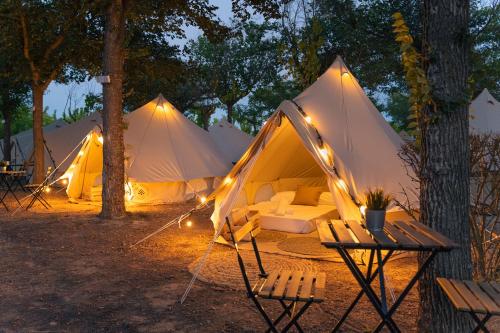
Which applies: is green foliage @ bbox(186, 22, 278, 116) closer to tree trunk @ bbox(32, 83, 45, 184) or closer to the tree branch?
tree trunk @ bbox(32, 83, 45, 184)

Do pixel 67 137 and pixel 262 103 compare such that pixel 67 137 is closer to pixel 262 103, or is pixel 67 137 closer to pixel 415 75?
pixel 415 75

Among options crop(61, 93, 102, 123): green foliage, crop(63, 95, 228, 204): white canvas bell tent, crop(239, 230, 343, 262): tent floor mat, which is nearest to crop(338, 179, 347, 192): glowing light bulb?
crop(239, 230, 343, 262): tent floor mat

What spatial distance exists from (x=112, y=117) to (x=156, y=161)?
2.55 meters

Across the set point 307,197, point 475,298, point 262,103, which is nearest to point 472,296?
point 475,298

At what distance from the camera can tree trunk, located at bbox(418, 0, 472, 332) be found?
319 centimetres

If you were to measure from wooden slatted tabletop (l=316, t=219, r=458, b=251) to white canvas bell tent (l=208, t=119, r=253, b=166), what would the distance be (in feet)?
47.8

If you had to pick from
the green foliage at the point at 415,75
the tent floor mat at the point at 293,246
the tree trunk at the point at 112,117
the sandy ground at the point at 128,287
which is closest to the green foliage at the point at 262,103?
the tree trunk at the point at 112,117

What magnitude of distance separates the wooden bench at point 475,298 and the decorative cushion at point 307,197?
5.45 meters

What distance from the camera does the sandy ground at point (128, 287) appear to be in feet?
13.1

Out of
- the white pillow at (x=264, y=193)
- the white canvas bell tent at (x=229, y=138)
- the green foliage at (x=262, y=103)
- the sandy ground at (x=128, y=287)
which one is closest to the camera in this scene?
Answer: the sandy ground at (x=128, y=287)

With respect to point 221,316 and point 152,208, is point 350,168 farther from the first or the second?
point 152,208

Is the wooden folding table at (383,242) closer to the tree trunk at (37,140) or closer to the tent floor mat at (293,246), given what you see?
the tent floor mat at (293,246)

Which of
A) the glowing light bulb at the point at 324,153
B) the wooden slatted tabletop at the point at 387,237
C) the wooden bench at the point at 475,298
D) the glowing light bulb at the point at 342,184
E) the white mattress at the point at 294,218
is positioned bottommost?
the white mattress at the point at 294,218

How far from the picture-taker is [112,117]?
909 centimetres
